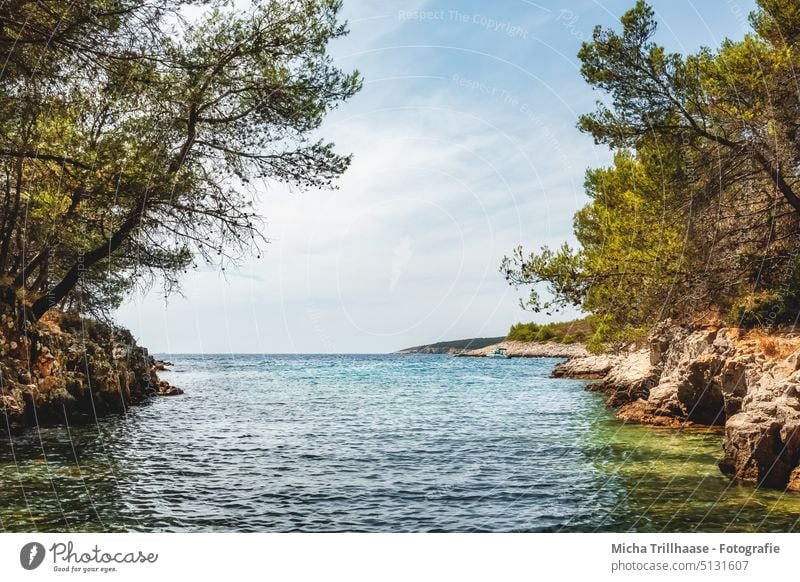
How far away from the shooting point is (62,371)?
25297 mm

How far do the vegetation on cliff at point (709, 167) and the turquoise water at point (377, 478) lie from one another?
15.9 feet

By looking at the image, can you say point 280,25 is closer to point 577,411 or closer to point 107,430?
point 107,430

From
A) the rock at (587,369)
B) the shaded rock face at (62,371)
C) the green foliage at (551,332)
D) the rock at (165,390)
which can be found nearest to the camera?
the shaded rock face at (62,371)

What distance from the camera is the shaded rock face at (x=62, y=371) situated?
20438 millimetres

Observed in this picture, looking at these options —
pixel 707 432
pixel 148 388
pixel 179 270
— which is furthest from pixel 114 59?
pixel 148 388

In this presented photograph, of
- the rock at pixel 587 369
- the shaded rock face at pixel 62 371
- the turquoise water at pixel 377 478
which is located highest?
the shaded rock face at pixel 62 371

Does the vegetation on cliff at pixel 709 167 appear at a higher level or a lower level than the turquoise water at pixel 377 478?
higher

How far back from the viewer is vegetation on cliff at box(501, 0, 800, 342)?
16781mm

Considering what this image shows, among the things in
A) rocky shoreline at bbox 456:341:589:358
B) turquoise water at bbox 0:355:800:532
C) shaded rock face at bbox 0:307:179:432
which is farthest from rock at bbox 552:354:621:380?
rocky shoreline at bbox 456:341:589:358

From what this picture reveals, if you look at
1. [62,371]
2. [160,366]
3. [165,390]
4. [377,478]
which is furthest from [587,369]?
[377,478]

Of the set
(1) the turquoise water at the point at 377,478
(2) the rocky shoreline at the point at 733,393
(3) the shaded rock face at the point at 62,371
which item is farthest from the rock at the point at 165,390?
(2) the rocky shoreline at the point at 733,393

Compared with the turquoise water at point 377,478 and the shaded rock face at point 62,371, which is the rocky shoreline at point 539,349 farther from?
the turquoise water at point 377,478

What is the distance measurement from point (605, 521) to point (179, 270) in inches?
515

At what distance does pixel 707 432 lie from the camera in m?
20.2
